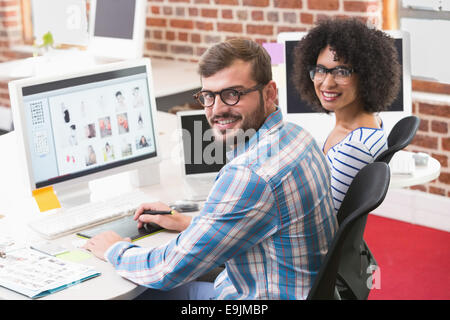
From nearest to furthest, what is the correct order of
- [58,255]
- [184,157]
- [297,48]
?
[58,255], [184,157], [297,48]

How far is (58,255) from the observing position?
1.86m

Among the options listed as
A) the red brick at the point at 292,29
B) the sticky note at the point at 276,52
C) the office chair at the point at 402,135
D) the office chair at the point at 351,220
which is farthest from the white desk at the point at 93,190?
the red brick at the point at 292,29

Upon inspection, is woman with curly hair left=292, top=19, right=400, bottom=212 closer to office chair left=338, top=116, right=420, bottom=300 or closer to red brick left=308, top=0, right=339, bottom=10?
office chair left=338, top=116, right=420, bottom=300

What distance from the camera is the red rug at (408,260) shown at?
3016 mm

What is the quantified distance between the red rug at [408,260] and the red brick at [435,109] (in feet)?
2.06

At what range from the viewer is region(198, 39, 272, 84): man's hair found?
5.50ft

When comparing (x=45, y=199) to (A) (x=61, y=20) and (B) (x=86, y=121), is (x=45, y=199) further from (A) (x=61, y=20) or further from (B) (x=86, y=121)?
(A) (x=61, y=20)

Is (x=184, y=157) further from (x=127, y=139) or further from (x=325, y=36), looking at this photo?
(x=325, y=36)

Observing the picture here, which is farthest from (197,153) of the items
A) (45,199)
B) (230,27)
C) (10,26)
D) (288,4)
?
(10,26)

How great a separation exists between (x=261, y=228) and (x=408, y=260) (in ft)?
6.41

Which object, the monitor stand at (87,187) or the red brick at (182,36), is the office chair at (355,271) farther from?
the red brick at (182,36)

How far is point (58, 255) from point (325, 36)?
1.27 meters

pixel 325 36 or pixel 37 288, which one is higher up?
pixel 325 36

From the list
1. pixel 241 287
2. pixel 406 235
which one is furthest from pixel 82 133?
pixel 406 235
